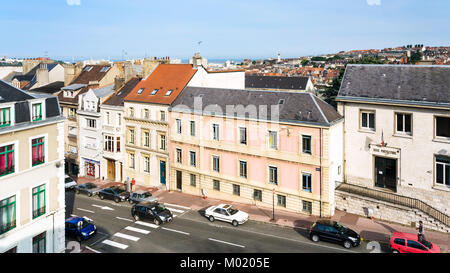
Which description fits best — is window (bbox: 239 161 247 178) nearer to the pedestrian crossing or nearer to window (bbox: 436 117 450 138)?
the pedestrian crossing

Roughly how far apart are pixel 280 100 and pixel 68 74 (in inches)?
1593

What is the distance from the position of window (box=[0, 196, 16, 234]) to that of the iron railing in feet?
92.3

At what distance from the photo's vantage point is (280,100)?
38.6m

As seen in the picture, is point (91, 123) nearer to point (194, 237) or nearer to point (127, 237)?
point (127, 237)

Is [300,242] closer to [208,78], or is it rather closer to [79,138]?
[208,78]

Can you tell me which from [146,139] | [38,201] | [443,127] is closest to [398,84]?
[443,127]

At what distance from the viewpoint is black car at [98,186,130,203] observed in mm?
42438

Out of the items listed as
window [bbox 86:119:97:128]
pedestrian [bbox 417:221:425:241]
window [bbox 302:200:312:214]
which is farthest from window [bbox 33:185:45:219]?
pedestrian [bbox 417:221:425:241]

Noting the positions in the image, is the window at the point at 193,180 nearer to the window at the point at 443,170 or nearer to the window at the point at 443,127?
the window at the point at 443,170

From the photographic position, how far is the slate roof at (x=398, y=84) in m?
33.2

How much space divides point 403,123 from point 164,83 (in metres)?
28.3

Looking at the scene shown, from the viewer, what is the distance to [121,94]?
51438mm

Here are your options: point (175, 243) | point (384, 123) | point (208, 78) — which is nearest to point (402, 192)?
point (384, 123)
